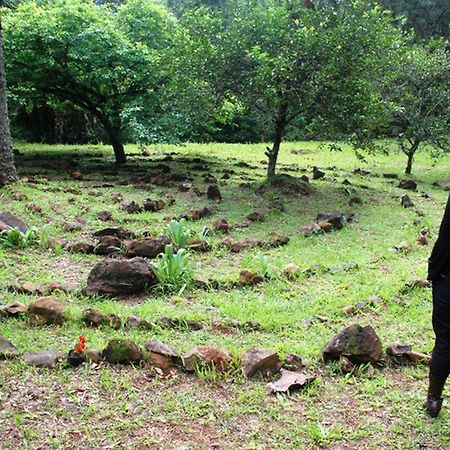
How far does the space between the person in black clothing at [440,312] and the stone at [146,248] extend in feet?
12.5

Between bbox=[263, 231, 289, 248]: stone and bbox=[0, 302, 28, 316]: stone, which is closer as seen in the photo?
bbox=[0, 302, 28, 316]: stone

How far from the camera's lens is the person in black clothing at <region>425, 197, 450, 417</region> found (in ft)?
11.3

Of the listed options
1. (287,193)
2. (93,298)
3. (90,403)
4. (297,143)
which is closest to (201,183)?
(287,193)

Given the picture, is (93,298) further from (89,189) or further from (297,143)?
(297,143)

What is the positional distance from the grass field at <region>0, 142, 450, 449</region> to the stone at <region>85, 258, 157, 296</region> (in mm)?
137

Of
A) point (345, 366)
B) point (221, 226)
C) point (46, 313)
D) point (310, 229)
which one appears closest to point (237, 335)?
point (345, 366)

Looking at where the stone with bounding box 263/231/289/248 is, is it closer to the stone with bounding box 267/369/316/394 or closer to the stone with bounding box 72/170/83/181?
the stone with bounding box 267/369/316/394

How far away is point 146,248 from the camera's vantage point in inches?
266

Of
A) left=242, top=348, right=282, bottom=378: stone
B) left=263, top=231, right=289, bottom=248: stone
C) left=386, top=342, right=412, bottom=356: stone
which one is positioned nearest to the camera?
left=242, top=348, right=282, bottom=378: stone

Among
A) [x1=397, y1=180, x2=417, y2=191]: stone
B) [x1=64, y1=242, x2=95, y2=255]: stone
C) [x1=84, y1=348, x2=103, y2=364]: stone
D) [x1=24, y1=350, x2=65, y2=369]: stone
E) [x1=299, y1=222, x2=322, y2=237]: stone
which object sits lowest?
[x1=24, y1=350, x2=65, y2=369]: stone

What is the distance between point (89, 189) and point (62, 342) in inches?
247

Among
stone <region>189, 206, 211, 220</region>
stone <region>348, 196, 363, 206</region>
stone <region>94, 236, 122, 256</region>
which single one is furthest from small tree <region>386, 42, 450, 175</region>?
stone <region>94, 236, 122, 256</region>

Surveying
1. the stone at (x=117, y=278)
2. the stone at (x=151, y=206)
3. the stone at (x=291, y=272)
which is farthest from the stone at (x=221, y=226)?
the stone at (x=117, y=278)

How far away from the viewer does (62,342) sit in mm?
4410
